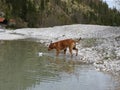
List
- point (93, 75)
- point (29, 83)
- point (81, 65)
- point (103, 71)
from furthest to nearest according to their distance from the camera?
point (81, 65)
point (103, 71)
point (93, 75)
point (29, 83)

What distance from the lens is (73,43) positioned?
864 inches

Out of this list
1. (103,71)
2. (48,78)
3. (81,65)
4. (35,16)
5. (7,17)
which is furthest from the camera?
(35,16)

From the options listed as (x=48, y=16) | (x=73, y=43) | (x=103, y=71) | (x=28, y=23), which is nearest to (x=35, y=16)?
(x=28, y=23)

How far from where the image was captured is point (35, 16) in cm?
9750

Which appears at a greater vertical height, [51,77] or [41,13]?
[41,13]

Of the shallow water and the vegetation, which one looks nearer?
the shallow water

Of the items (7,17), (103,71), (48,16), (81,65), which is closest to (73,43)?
(81,65)

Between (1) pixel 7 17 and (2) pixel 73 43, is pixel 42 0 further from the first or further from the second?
(2) pixel 73 43

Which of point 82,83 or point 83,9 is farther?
point 83,9

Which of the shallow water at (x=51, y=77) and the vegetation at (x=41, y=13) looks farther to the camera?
the vegetation at (x=41, y=13)

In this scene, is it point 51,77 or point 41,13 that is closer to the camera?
point 51,77

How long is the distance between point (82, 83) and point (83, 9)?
16626 cm

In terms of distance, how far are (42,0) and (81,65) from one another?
100094mm

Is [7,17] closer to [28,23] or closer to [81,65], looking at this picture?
[28,23]
